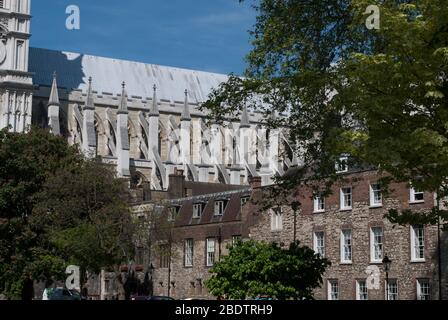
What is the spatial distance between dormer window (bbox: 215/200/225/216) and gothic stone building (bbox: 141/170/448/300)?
20mm

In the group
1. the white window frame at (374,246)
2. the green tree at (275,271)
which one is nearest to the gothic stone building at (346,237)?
the white window frame at (374,246)

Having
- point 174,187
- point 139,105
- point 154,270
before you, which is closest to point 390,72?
point 154,270

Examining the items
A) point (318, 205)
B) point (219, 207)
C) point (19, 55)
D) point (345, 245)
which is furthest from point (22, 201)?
point (19, 55)

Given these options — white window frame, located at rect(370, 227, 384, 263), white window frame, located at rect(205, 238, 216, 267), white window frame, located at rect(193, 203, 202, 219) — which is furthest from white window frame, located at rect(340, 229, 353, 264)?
white window frame, located at rect(193, 203, 202, 219)

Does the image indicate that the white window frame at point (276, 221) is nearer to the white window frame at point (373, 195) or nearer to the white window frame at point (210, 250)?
the white window frame at point (210, 250)

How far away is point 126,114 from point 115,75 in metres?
11.7

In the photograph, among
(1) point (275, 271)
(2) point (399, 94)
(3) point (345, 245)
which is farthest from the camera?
(3) point (345, 245)

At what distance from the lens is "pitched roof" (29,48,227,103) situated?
3979 inches

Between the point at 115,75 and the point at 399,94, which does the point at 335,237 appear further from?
the point at 115,75

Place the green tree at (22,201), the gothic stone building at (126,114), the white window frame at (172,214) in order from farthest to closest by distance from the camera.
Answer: the gothic stone building at (126,114) < the white window frame at (172,214) < the green tree at (22,201)

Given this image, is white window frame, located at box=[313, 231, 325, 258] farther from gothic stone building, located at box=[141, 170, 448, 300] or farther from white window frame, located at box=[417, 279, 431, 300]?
white window frame, located at box=[417, 279, 431, 300]

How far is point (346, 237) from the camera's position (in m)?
40.8

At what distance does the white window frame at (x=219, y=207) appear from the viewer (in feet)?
166

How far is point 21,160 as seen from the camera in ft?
151
